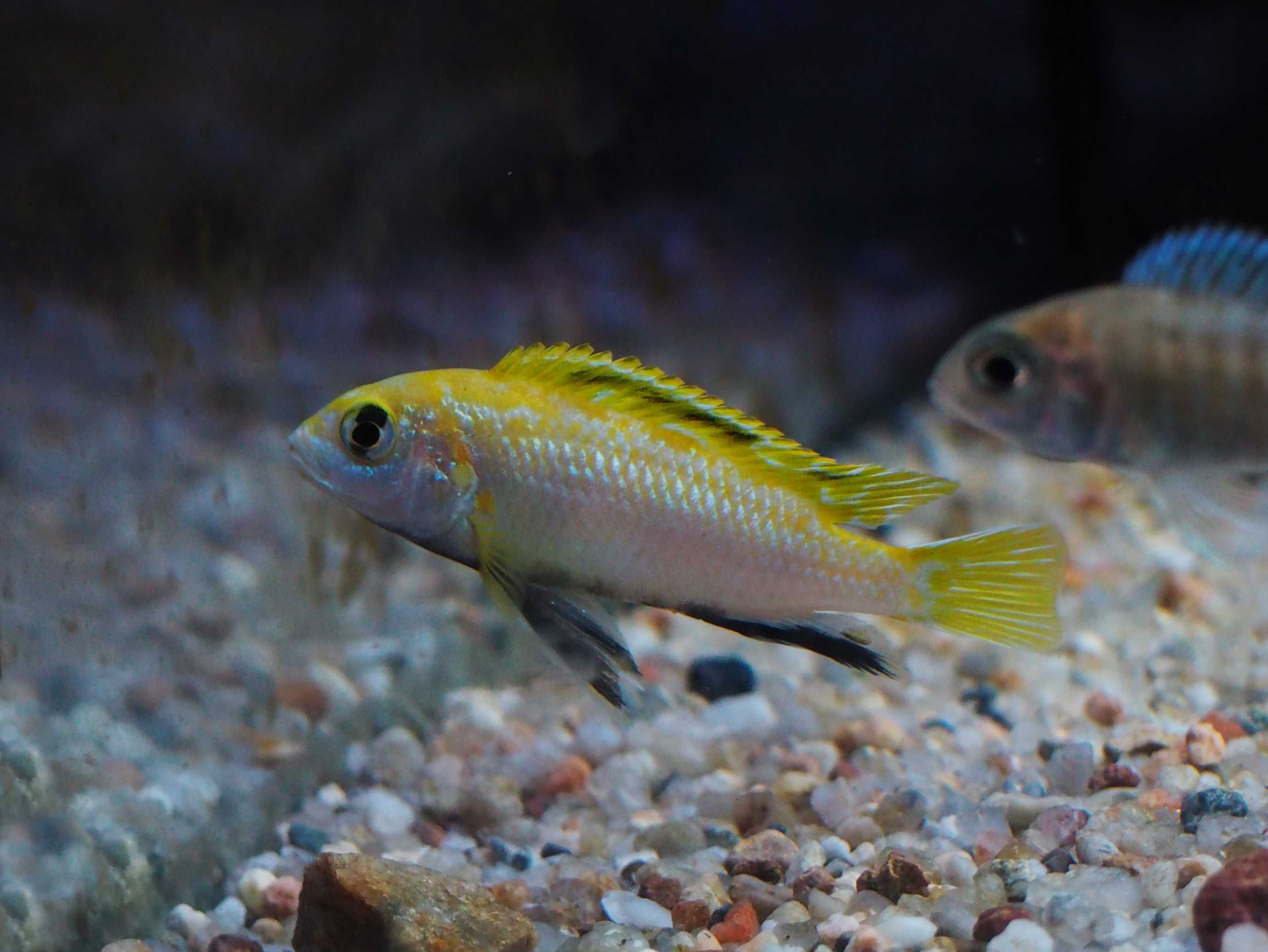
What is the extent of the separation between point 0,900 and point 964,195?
18.8 feet

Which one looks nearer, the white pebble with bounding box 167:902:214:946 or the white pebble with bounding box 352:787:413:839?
the white pebble with bounding box 167:902:214:946

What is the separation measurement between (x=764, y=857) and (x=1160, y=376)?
1851mm

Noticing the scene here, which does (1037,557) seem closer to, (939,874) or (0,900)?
(939,874)

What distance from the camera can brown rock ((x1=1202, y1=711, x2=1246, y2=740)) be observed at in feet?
9.91

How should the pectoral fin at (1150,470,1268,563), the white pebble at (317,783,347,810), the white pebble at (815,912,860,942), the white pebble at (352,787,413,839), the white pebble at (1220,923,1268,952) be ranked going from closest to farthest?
the white pebble at (1220,923,1268,952) → the white pebble at (815,912,860,942) → the white pebble at (352,787,413,839) → the white pebble at (317,783,347,810) → the pectoral fin at (1150,470,1268,563)

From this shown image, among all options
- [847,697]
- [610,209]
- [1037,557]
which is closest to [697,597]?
[1037,557]

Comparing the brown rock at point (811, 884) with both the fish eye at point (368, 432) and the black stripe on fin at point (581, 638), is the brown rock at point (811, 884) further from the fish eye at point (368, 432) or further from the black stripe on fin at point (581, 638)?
the fish eye at point (368, 432)

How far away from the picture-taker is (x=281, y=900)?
2.61 metres

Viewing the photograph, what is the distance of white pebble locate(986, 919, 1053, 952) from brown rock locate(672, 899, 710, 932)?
60 cm

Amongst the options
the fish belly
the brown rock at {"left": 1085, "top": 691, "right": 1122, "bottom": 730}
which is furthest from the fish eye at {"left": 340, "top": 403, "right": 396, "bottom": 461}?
the brown rock at {"left": 1085, "top": 691, "right": 1122, "bottom": 730}

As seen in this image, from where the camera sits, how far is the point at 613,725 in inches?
141

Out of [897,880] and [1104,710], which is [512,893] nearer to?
[897,880]

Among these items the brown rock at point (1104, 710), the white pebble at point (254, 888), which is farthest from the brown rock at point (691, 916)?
the brown rock at point (1104, 710)

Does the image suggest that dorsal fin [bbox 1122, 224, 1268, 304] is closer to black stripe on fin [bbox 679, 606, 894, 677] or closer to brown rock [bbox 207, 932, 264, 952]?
black stripe on fin [bbox 679, 606, 894, 677]
